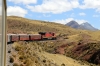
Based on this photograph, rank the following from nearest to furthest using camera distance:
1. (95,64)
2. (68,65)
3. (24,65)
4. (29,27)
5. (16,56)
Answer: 1. (24,65)
2. (16,56)
3. (68,65)
4. (95,64)
5. (29,27)

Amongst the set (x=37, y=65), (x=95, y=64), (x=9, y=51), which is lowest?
(x=95, y=64)

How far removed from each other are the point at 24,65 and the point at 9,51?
9.80 feet

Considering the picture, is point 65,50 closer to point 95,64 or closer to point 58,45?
point 58,45

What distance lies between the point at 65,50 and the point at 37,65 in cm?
4776

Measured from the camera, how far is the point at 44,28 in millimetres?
161750

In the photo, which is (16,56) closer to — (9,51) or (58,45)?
(9,51)

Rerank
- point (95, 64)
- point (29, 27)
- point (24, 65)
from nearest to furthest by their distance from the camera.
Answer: point (24, 65)
point (95, 64)
point (29, 27)

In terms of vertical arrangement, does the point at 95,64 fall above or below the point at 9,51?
below

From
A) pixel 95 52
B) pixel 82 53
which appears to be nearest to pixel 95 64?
pixel 95 52

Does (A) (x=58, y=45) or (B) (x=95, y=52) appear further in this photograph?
(A) (x=58, y=45)

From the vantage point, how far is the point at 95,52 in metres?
64.4

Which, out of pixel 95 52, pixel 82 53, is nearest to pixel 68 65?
pixel 95 52

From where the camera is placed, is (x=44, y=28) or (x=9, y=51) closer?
(x=9, y=51)

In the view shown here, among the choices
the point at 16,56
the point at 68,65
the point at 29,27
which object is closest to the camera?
the point at 16,56
